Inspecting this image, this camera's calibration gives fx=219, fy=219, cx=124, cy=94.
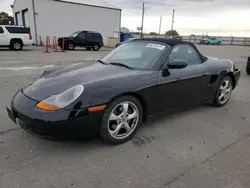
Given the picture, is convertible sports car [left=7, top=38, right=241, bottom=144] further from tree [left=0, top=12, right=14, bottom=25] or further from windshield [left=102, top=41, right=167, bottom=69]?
tree [left=0, top=12, right=14, bottom=25]

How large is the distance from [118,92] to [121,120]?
0.40m

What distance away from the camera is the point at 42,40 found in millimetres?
22766

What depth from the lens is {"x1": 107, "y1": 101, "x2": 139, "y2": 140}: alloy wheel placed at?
280 cm

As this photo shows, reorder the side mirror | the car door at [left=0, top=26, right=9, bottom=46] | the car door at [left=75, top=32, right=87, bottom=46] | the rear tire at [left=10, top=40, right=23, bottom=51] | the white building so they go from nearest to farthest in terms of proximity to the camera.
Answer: the side mirror → the car door at [left=0, top=26, right=9, bottom=46] → the rear tire at [left=10, top=40, right=23, bottom=51] → the car door at [left=75, top=32, right=87, bottom=46] → the white building

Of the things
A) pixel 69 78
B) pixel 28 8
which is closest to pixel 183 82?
pixel 69 78

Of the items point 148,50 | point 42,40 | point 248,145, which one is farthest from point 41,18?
point 248,145

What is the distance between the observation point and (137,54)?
363 cm

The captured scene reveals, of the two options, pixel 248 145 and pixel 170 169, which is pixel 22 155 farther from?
pixel 248 145

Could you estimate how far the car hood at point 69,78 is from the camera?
269 centimetres

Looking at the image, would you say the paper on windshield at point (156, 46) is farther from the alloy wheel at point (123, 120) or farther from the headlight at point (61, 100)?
the headlight at point (61, 100)

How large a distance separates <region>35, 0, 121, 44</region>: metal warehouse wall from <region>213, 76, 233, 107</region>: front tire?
71.1ft

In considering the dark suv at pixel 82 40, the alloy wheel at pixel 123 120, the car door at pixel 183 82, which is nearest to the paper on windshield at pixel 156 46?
the car door at pixel 183 82

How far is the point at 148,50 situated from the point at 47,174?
2353 millimetres

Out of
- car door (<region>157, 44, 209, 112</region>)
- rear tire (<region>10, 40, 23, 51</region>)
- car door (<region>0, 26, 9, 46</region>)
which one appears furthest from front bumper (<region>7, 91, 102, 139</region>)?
rear tire (<region>10, 40, 23, 51</region>)
